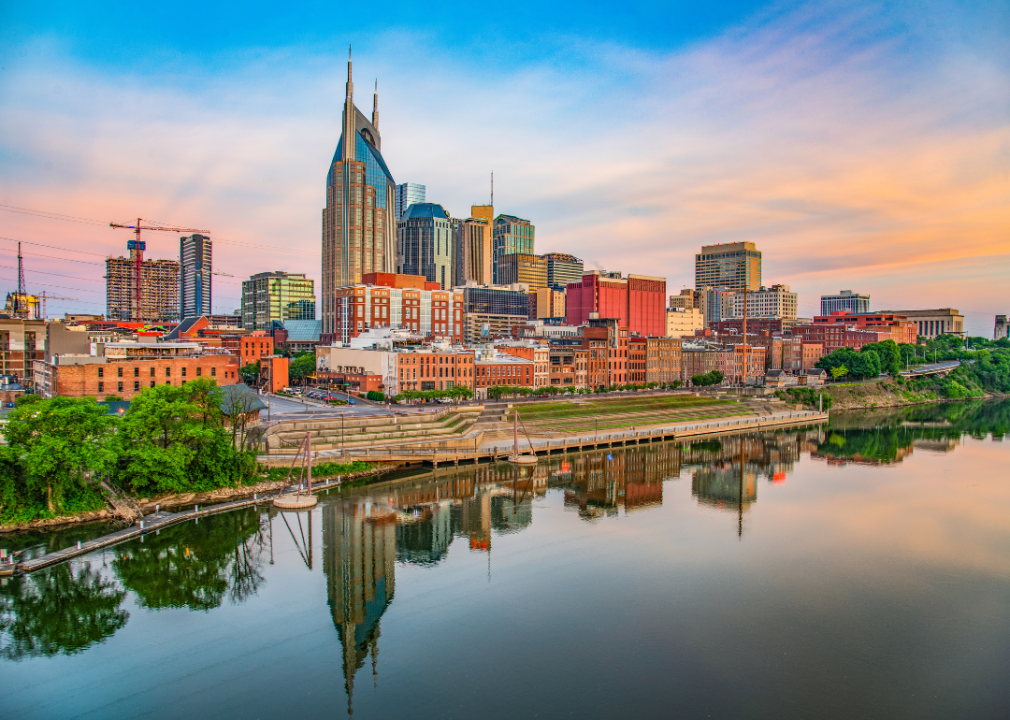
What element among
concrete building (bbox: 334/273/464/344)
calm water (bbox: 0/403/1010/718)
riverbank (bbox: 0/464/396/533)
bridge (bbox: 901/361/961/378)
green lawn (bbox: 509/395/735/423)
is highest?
concrete building (bbox: 334/273/464/344)

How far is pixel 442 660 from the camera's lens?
29.5m

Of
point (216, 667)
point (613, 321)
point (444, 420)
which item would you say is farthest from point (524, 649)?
point (613, 321)

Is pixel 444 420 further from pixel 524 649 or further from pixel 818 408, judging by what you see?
pixel 818 408

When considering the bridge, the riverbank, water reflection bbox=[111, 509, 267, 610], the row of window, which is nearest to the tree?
the riverbank

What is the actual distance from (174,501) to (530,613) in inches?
1173

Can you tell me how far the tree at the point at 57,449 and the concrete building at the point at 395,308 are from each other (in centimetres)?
11006

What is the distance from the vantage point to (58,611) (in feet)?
109

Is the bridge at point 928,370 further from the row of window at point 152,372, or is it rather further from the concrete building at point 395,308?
the row of window at point 152,372

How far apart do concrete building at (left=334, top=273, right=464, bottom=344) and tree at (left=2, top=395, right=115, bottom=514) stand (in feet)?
361

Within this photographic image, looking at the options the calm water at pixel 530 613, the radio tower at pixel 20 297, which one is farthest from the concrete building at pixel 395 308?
the calm water at pixel 530 613

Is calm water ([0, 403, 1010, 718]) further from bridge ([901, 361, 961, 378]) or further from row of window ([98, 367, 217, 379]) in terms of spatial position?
bridge ([901, 361, 961, 378])

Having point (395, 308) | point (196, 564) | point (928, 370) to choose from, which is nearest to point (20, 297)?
point (395, 308)

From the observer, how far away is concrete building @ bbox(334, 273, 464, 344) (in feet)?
527

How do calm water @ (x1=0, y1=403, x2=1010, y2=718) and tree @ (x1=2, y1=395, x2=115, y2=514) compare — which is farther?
tree @ (x1=2, y1=395, x2=115, y2=514)
